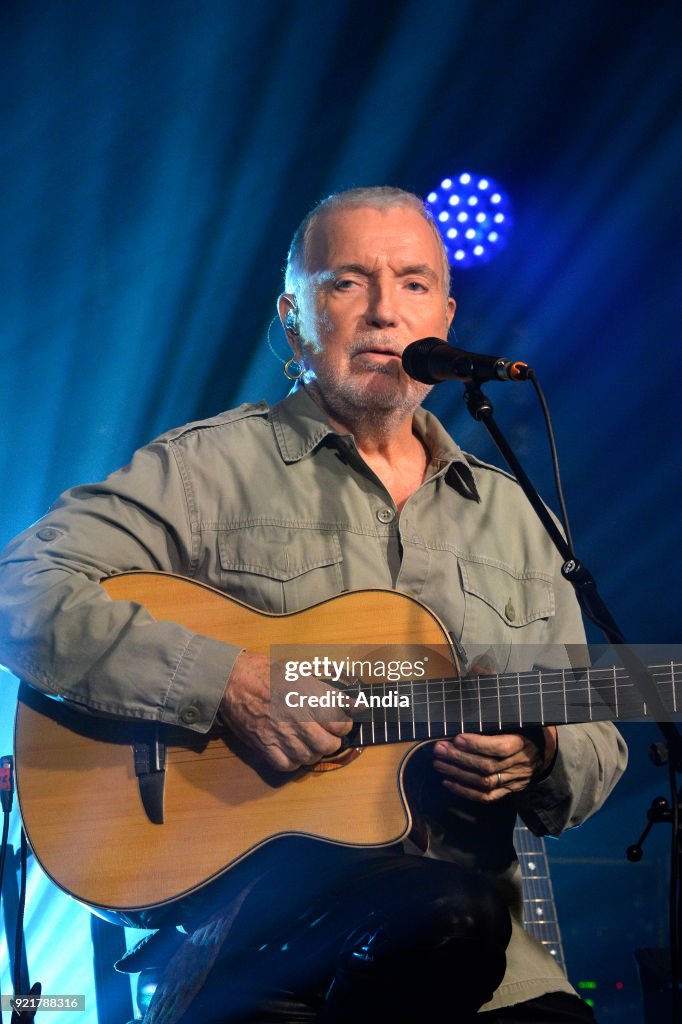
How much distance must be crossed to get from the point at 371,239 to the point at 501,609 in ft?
3.55

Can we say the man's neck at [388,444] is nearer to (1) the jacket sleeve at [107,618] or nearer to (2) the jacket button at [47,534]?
(1) the jacket sleeve at [107,618]

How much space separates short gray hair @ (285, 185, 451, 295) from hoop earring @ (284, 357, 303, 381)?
22 centimetres

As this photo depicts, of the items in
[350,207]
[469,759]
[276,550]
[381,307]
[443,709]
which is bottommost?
[469,759]

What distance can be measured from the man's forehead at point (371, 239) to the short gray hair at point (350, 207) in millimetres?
21

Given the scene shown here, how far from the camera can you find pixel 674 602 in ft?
14.1

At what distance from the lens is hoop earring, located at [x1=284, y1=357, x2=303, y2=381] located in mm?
2902

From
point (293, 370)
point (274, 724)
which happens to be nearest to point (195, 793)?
point (274, 724)

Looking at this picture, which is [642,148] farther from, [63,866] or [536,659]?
[63,866]

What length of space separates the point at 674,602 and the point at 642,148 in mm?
1922

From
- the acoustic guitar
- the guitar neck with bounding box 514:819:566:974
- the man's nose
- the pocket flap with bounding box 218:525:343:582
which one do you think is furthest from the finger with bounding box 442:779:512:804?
the man's nose

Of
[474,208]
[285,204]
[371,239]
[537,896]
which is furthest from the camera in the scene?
[474,208]

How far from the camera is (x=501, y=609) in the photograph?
2482 mm

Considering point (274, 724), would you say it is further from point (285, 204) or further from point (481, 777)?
point (285, 204)

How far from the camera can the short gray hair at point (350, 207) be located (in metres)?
2.77
